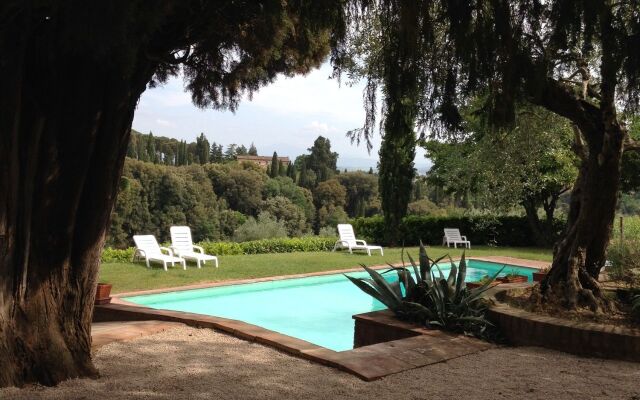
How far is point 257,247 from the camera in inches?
604

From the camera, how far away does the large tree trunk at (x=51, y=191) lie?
9.45ft

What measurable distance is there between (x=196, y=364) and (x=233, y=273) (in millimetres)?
7311

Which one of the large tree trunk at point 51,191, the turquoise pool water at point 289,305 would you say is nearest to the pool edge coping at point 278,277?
the turquoise pool water at point 289,305

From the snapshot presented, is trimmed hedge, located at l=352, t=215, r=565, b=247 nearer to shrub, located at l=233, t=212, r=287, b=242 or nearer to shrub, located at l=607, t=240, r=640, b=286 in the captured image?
shrub, located at l=233, t=212, r=287, b=242

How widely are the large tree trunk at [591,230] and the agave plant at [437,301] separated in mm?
744

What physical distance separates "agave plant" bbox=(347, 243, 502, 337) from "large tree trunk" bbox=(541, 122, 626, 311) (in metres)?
0.74

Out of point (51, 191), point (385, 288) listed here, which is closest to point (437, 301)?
point (385, 288)

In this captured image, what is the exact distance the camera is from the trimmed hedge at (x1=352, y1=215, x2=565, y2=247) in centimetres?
1955

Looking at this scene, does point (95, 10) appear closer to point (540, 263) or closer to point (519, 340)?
point (519, 340)

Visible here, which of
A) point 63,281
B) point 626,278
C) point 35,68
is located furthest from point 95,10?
point 626,278

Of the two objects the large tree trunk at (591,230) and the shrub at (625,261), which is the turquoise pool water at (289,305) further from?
the shrub at (625,261)

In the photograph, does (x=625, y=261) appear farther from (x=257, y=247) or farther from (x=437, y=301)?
(x=257, y=247)

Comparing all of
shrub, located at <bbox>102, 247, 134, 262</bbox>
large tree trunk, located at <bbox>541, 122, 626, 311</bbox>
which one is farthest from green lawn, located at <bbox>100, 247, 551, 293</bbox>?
large tree trunk, located at <bbox>541, 122, 626, 311</bbox>

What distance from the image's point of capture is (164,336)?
14.5 feet
